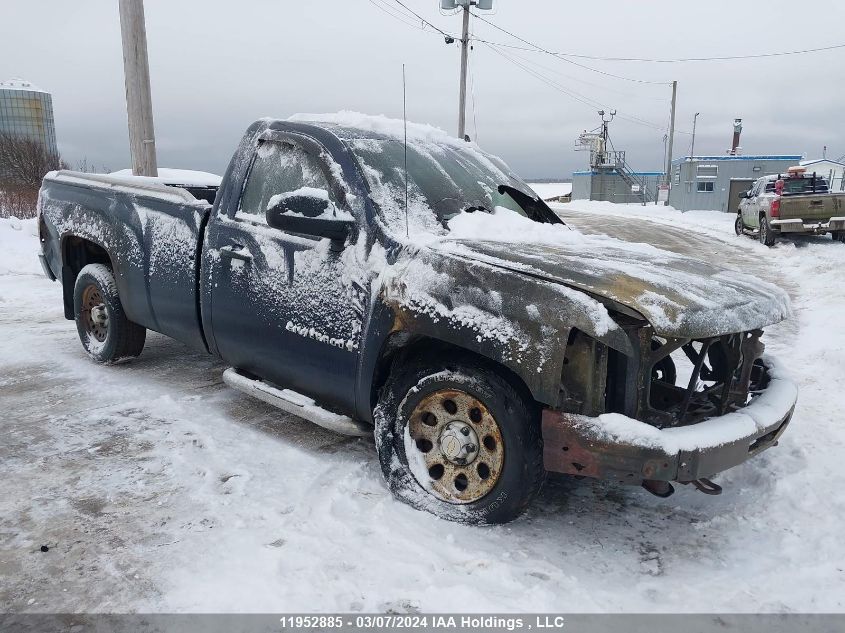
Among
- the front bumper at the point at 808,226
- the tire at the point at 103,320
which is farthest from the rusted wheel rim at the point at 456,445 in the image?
the front bumper at the point at 808,226

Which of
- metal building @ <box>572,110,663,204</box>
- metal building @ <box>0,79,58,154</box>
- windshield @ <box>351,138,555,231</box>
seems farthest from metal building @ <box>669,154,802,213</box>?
metal building @ <box>0,79,58,154</box>

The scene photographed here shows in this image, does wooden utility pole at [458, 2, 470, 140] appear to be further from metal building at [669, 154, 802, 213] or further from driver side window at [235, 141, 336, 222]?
driver side window at [235, 141, 336, 222]

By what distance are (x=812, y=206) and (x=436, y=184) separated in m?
14.0

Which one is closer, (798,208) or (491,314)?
(491,314)

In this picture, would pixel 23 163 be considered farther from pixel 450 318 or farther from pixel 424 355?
pixel 450 318

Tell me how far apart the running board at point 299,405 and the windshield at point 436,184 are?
3.61 ft

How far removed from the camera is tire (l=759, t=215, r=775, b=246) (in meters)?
15.3

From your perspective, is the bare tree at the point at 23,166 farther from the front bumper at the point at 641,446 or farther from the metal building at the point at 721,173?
the metal building at the point at 721,173

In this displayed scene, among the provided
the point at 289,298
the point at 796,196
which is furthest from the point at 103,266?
the point at 796,196

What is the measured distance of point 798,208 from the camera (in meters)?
14.7

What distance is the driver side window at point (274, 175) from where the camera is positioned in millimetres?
3692

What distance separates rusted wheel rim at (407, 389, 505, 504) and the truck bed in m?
1.92

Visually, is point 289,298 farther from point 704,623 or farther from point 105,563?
point 704,623

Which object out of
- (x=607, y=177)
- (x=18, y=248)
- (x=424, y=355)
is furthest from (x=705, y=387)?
(x=607, y=177)
